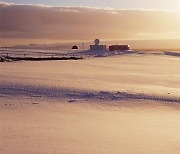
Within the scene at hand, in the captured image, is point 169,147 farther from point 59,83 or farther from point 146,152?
point 59,83

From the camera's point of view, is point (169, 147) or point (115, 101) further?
point (115, 101)

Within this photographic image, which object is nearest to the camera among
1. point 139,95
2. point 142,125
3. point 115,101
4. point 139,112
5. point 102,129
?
point 102,129

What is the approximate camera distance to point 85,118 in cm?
845

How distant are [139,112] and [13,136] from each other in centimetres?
428

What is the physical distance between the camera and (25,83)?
41.2 feet

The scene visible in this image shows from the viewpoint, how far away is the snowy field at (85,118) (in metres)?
6.00

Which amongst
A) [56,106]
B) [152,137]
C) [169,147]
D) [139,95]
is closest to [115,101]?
[139,95]

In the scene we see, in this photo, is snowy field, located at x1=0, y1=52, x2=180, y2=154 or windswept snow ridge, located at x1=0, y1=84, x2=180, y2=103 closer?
snowy field, located at x1=0, y1=52, x2=180, y2=154

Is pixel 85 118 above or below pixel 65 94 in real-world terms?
below

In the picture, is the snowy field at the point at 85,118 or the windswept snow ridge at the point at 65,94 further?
the windswept snow ridge at the point at 65,94

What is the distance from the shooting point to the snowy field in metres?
6.00

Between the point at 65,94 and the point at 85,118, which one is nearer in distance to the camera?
the point at 85,118

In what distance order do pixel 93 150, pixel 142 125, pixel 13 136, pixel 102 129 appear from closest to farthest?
1. pixel 93 150
2. pixel 13 136
3. pixel 102 129
4. pixel 142 125

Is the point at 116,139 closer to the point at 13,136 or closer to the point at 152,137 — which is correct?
the point at 152,137
